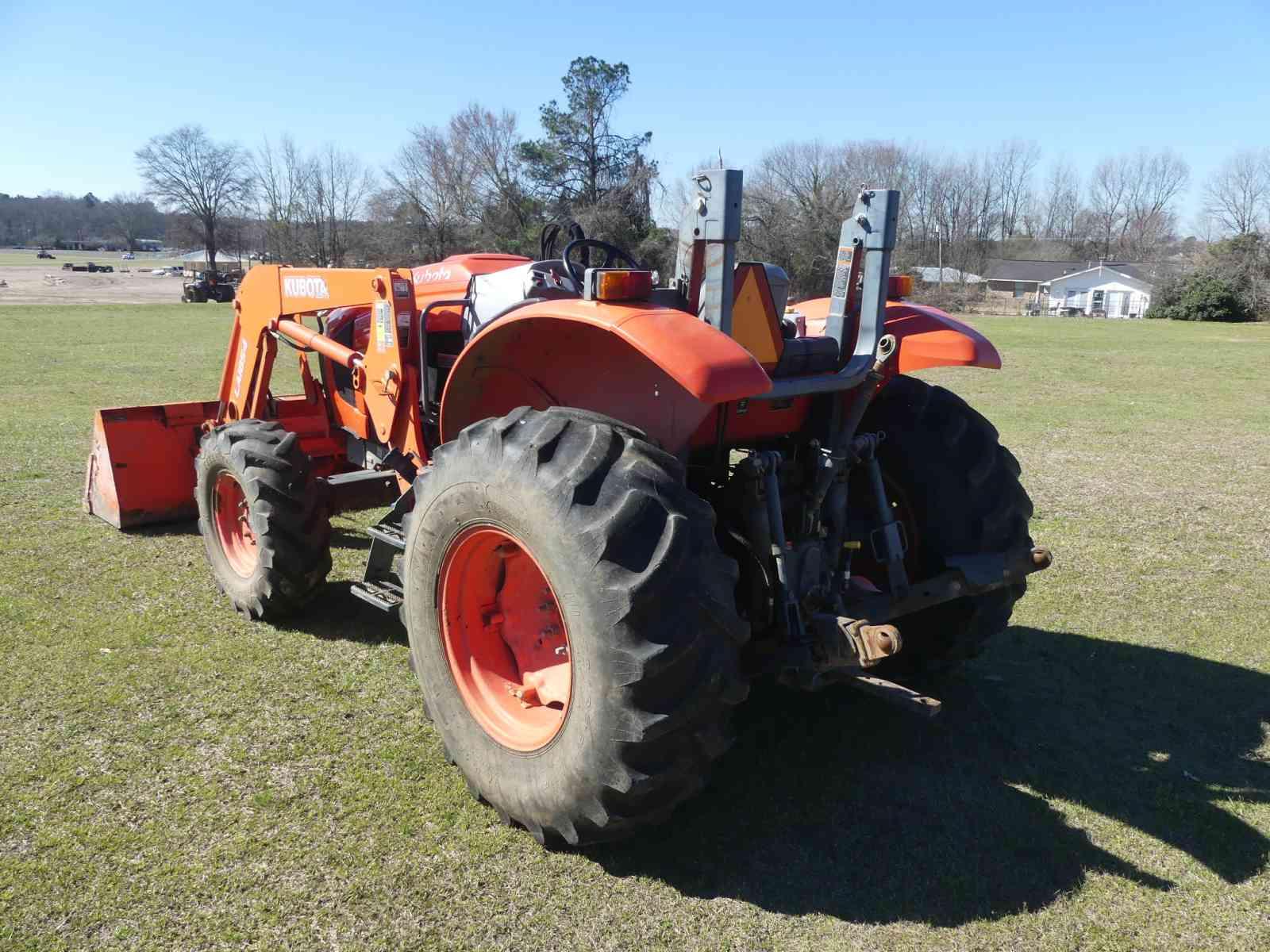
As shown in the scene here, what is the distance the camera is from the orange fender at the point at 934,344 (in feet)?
12.2

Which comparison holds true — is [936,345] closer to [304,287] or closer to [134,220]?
[304,287]

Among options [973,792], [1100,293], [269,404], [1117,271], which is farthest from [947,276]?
[973,792]

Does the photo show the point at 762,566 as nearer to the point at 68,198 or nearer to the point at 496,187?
the point at 496,187

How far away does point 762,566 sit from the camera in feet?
11.3

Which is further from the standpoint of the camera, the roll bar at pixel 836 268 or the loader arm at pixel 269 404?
the loader arm at pixel 269 404

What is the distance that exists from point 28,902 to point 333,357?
292cm

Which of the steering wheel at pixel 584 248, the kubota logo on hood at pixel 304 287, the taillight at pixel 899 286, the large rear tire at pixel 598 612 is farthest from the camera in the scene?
the kubota logo on hood at pixel 304 287

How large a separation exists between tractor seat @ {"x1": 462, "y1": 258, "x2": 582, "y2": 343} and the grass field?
65.2 inches

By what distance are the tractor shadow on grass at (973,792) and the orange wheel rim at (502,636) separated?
591 mm

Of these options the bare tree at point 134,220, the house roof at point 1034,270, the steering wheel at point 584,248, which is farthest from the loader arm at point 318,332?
the bare tree at point 134,220

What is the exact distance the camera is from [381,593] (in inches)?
173

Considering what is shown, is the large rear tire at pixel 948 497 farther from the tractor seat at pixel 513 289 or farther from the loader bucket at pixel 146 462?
the loader bucket at pixel 146 462

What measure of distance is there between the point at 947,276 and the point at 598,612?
69.6m

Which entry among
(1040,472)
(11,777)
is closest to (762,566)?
(11,777)
